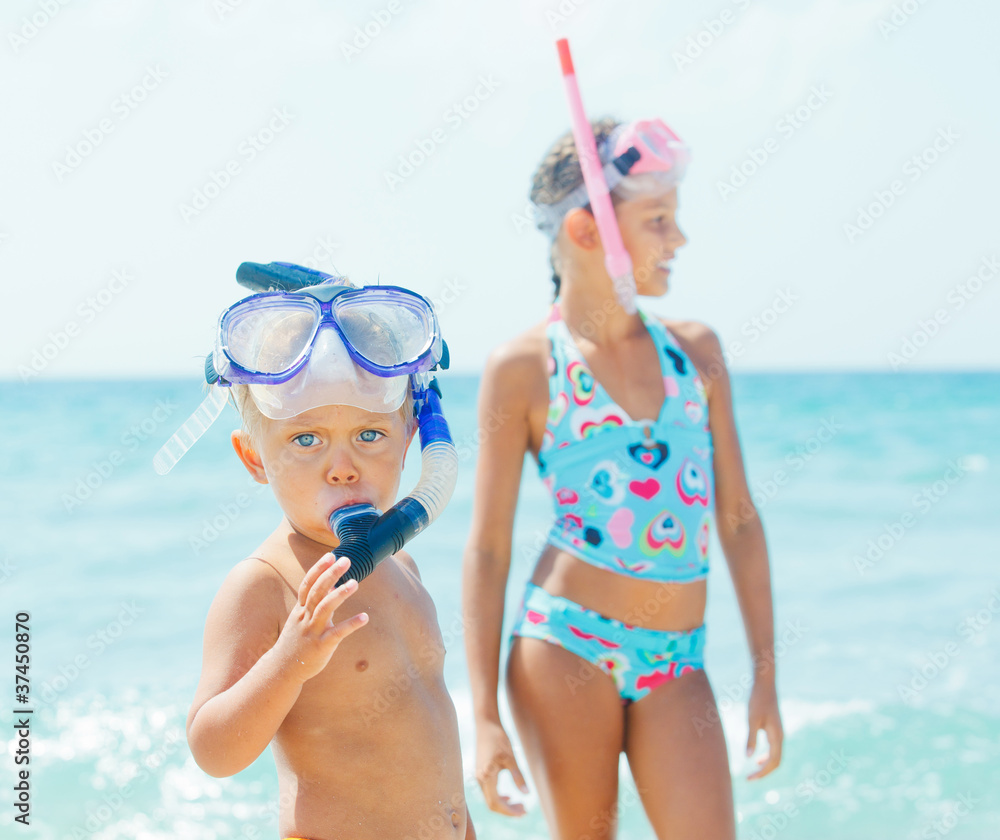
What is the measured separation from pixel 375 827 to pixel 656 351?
1631 millimetres

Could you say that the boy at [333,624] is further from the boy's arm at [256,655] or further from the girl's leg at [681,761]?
the girl's leg at [681,761]

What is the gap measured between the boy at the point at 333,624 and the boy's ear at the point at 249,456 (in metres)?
0.03

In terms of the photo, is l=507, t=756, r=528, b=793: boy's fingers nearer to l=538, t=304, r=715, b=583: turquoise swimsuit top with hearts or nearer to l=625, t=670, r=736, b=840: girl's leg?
l=625, t=670, r=736, b=840: girl's leg

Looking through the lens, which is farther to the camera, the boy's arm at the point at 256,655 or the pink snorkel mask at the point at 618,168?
the pink snorkel mask at the point at 618,168

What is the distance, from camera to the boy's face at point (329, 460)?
179cm

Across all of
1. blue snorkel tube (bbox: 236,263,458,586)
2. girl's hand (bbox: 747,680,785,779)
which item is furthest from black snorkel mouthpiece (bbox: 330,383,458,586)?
girl's hand (bbox: 747,680,785,779)

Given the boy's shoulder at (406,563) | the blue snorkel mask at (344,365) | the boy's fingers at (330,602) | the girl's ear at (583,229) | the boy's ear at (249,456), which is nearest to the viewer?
the boy's fingers at (330,602)

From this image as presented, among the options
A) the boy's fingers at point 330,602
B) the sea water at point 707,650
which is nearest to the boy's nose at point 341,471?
the boy's fingers at point 330,602

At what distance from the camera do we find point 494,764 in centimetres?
255

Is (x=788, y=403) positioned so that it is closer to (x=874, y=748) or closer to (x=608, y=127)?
(x=874, y=748)

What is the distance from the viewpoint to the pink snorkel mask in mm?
2850

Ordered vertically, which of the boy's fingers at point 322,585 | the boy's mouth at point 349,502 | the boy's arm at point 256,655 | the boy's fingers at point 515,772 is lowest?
the boy's fingers at point 515,772

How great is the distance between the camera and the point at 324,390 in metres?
1.78

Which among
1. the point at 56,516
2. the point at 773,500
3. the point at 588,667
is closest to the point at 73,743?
the point at 588,667
